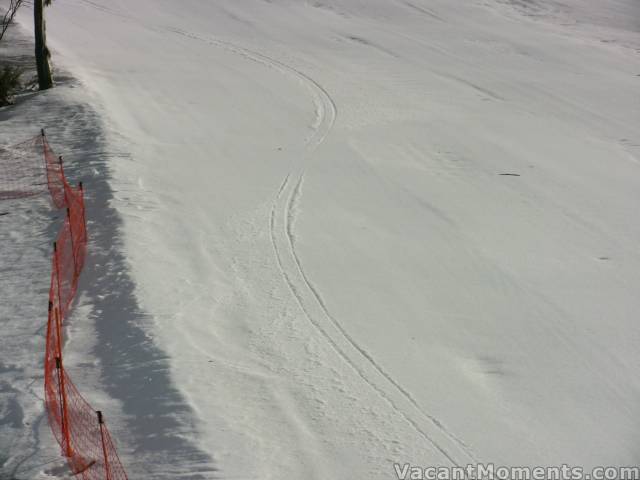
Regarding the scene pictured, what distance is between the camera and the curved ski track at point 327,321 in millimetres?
7488

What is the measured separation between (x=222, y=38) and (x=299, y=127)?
8.94 metres

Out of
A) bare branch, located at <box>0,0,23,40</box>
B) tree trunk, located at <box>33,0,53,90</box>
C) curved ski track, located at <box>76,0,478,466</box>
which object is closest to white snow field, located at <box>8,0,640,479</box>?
curved ski track, located at <box>76,0,478,466</box>

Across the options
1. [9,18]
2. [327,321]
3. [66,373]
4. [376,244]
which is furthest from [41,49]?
[66,373]

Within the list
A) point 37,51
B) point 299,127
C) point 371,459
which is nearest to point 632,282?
point 371,459

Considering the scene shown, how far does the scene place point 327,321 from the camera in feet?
31.5

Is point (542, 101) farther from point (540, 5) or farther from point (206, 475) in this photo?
point (206, 475)

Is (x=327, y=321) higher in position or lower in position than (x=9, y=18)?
lower

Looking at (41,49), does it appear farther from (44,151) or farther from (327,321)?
(327,321)

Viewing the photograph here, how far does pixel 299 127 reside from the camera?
17500 mm

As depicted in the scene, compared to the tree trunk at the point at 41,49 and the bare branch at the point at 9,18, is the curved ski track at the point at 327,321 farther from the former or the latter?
the bare branch at the point at 9,18

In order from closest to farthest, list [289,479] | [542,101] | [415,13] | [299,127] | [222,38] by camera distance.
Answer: [289,479], [299,127], [542,101], [222,38], [415,13]

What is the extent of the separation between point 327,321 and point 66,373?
2.98 metres

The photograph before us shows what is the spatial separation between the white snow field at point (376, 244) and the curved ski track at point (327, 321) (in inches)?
1.3

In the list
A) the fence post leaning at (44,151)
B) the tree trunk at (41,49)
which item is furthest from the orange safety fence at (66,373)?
the tree trunk at (41,49)
